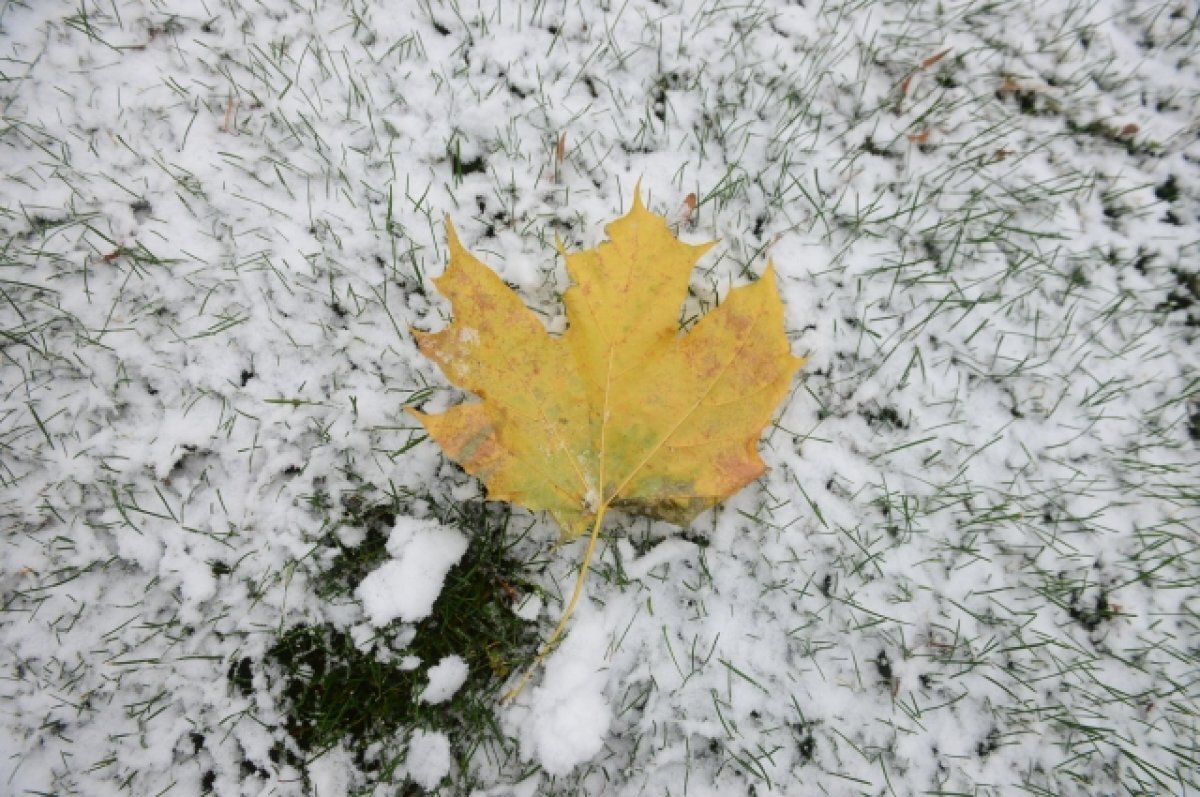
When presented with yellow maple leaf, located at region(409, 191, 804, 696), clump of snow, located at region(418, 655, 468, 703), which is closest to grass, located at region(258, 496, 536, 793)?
clump of snow, located at region(418, 655, 468, 703)

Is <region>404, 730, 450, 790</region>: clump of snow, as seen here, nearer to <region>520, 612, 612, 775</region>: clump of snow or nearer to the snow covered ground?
the snow covered ground

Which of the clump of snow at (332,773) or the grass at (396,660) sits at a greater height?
the grass at (396,660)

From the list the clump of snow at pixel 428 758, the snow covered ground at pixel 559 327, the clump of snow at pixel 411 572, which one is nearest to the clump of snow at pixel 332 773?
the snow covered ground at pixel 559 327

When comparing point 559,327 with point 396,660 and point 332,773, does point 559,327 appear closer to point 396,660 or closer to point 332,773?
point 396,660

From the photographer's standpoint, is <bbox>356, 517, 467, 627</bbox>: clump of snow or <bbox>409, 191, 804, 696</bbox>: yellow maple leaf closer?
<bbox>409, 191, 804, 696</bbox>: yellow maple leaf

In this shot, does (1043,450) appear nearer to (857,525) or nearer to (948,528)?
(948,528)

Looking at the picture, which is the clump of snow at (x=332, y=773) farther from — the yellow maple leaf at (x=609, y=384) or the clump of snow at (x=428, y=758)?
the yellow maple leaf at (x=609, y=384)

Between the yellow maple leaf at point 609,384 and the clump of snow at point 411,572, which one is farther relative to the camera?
the clump of snow at point 411,572
